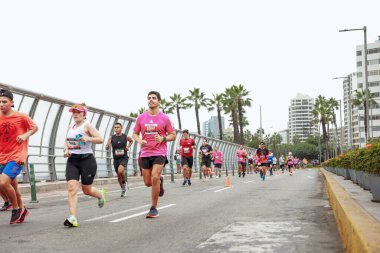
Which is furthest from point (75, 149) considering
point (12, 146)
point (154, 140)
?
point (154, 140)

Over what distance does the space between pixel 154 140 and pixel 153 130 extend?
0.51 ft

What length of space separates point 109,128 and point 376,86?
369ft

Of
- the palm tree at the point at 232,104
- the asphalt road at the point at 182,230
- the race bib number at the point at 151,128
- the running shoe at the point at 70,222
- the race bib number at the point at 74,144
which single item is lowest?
the asphalt road at the point at 182,230

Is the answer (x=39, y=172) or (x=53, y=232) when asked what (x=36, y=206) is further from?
(x=39, y=172)

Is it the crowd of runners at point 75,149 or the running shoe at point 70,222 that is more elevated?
the crowd of runners at point 75,149

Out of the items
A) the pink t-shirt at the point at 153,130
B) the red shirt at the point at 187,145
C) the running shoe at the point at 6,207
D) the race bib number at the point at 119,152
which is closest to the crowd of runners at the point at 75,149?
the pink t-shirt at the point at 153,130

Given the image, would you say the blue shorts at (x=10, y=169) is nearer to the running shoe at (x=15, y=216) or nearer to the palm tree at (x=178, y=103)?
the running shoe at (x=15, y=216)

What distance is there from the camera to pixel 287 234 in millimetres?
5656

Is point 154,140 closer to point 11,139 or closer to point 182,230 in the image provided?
point 182,230

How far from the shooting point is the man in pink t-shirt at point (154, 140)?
7387mm

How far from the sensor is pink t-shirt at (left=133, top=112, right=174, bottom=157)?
7449mm

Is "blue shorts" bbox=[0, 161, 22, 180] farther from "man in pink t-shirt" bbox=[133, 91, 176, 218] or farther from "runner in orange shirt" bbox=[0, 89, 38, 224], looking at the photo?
"man in pink t-shirt" bbox=[133, 91, 176, 218]

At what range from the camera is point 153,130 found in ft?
24.6

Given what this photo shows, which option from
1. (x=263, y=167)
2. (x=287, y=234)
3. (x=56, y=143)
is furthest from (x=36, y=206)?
(x=263, y=167)
